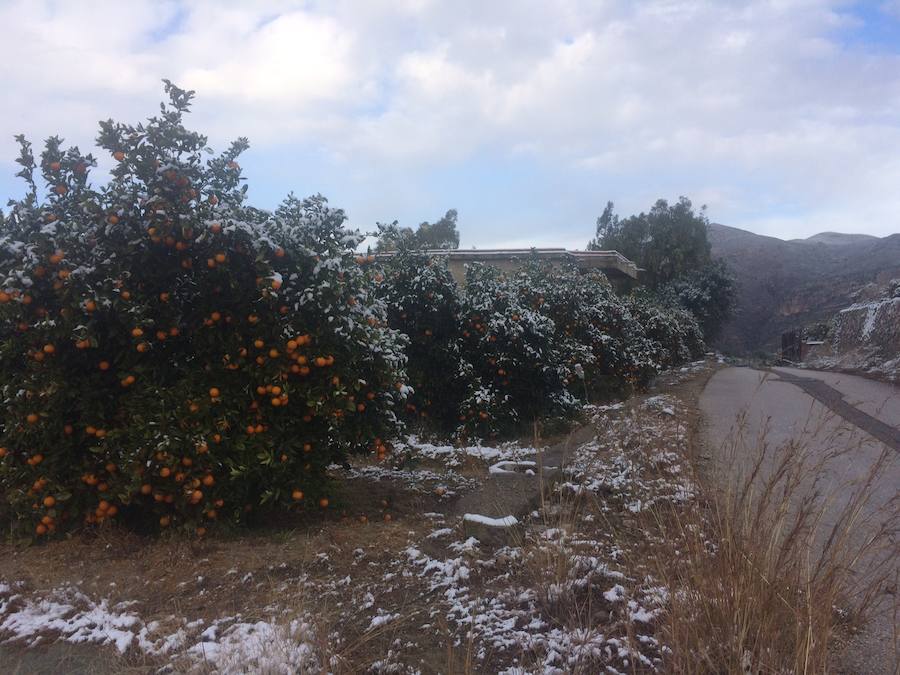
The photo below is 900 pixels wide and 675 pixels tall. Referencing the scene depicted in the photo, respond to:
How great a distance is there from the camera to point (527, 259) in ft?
46.2

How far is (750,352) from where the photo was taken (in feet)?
146

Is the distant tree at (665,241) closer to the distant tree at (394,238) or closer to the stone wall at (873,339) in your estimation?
the stone wall at (873,339)

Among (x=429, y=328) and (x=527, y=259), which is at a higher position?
(x=527, y=259)

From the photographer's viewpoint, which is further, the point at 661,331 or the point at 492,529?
the point at 661,331

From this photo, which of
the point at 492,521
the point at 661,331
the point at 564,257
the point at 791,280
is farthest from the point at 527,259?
the point at 791,280

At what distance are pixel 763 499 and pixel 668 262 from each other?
34.7m

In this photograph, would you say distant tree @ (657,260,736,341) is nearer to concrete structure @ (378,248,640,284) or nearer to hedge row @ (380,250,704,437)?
concrete structure @ (378,248,640,284)

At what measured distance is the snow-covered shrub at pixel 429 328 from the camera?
28.7 feet

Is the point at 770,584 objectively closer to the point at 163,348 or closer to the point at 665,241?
the point at 163,348

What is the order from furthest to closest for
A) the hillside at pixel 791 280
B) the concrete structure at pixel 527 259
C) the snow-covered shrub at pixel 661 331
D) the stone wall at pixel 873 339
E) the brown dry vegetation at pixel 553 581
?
the hillside at pixel 791 280, the snow-covered shrub at pixel 661 331, the stone wall at pixel 873 339, the concrete structure at pixel 527 259, the brown dry vegetation at pixel 553 581

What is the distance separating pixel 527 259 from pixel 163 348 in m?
9.99

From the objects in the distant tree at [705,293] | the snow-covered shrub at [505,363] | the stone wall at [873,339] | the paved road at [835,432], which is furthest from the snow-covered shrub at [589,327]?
the distant tree at [705,293]

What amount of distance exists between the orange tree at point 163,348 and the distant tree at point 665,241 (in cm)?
3319

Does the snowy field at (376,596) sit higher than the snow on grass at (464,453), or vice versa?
the snowy field at (376,596)
